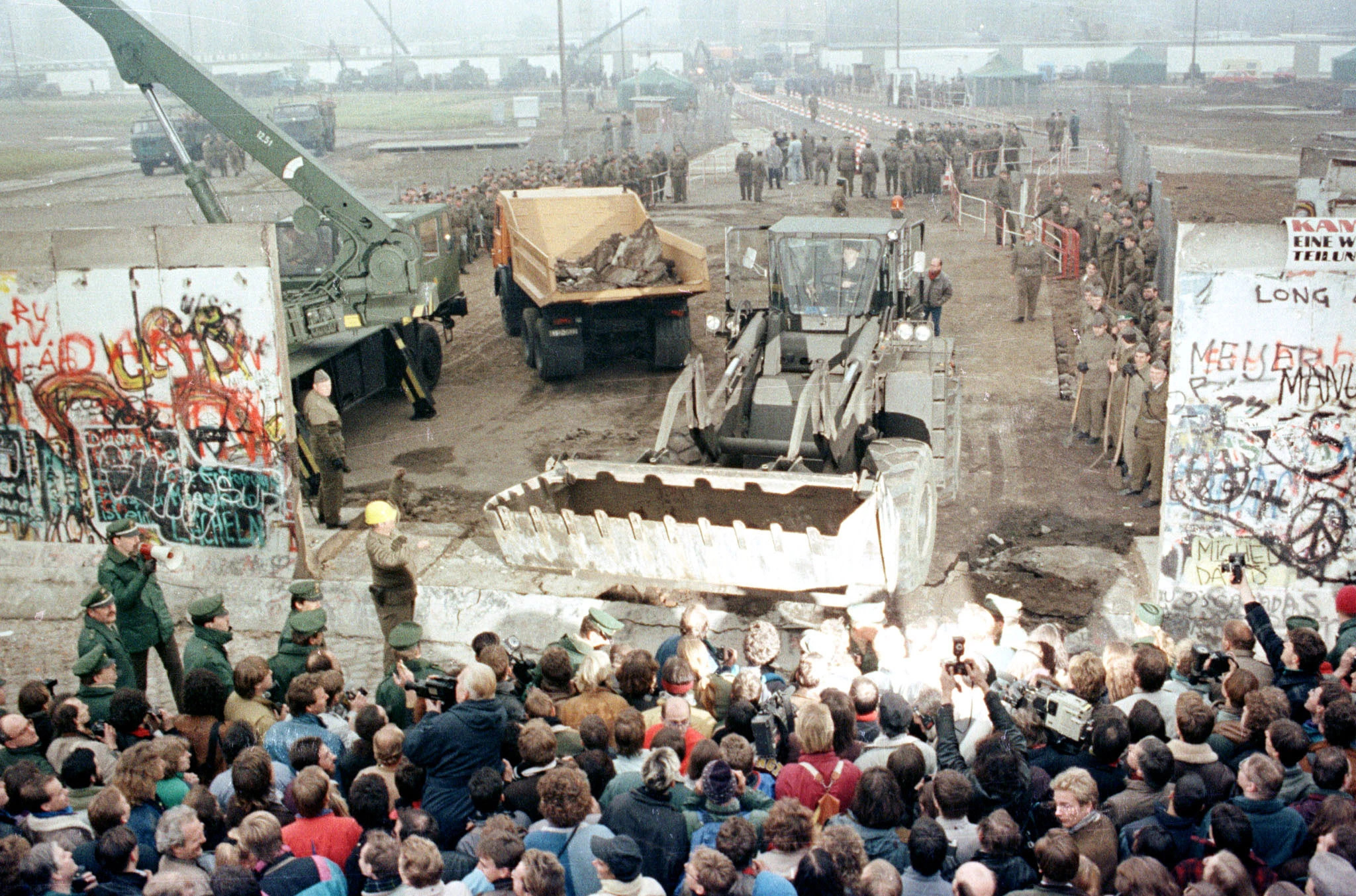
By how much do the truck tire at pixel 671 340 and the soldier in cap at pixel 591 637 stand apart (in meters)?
9.10

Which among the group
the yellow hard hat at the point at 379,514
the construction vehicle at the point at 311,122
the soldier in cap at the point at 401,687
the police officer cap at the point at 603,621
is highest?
the construction vehicle at the point at 311,122

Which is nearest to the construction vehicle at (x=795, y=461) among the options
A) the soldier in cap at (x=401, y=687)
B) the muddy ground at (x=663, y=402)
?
the muddy ground at (x=663, y=402)

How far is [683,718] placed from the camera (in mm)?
5613

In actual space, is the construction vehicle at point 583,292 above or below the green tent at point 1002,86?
below

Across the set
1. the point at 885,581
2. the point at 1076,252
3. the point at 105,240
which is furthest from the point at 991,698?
the point at 1076,252

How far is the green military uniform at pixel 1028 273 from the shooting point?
17219 mm

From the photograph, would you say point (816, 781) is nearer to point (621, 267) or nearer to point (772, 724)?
point (772, 724)

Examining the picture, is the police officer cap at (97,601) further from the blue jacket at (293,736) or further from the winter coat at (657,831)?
the winter coat at (657,831)

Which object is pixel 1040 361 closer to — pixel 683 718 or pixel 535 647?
pixel 535 647

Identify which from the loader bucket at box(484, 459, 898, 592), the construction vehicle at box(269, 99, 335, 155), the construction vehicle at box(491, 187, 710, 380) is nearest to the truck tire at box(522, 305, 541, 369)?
the construction vehicle at box(491, 187, 710, 380)

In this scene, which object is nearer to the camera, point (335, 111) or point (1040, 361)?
point (1040, 361)

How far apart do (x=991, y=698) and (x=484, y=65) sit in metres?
45.7

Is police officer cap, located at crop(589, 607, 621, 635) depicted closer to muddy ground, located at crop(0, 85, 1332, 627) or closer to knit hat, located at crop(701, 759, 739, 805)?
knit hat, located at crop(701, 759, 739, 805)

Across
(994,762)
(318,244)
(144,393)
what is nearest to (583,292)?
(318,244)
